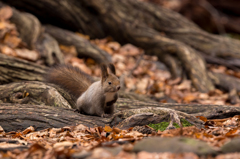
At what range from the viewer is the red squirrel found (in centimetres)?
327

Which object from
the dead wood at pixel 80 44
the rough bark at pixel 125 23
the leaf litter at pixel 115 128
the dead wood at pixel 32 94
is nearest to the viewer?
the leaf litter at pixel 115 128

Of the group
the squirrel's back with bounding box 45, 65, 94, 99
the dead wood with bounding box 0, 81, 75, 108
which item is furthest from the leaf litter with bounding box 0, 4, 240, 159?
the squirrel's back with bounding box 45, 65, 94, 99

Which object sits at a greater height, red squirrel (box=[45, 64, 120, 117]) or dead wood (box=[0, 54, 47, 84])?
dead wood (box=[0, 54, 47, 84])

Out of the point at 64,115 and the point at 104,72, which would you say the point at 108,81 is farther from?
the point at 64,115

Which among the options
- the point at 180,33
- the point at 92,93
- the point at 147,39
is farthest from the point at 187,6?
the point at 92,93

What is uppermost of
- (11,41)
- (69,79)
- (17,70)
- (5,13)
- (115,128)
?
(5,13)

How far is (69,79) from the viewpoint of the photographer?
3.83 m

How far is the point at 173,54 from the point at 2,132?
4344 mm

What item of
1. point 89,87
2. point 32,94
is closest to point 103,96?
point 89,87

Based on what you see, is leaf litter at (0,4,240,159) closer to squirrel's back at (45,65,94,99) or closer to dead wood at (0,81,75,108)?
dead wood at (0,81,75,108)

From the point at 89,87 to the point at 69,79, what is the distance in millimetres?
398

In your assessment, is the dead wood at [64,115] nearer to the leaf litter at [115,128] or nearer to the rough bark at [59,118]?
the rough bark at [59,118]

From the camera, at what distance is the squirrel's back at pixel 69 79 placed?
3826 millimetres

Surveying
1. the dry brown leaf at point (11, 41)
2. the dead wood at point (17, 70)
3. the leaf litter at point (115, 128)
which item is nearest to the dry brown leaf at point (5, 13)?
the leaf litter at point (115, 128)
